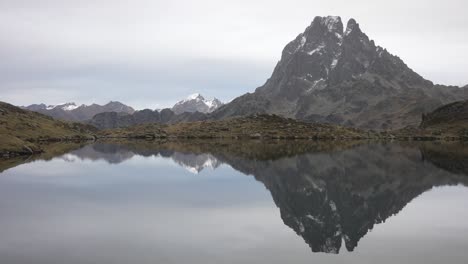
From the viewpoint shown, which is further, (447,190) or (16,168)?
(16,168)

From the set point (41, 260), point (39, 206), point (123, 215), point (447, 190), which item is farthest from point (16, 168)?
point (447, 190)

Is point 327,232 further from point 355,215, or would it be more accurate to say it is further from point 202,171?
point 202,171

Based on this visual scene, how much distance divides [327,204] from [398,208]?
25.6ft

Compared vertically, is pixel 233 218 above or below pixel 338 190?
below

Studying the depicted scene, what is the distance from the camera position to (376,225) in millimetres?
40438

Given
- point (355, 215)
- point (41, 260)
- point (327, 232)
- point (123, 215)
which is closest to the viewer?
point (41, 260)

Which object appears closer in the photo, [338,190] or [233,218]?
[233,218]

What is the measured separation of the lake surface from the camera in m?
29.7

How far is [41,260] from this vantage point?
27.5 meters

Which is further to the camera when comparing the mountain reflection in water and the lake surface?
the mountain reflection in water

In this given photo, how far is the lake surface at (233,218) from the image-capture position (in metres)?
29.7

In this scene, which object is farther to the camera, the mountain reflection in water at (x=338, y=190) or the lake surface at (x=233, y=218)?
the mountain reflection in water at (x=338, y=190)

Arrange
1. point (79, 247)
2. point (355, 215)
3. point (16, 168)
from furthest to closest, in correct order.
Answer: point (16, 168), point (355, 215), point (79, 247)

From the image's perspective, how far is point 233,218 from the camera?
42.5m
